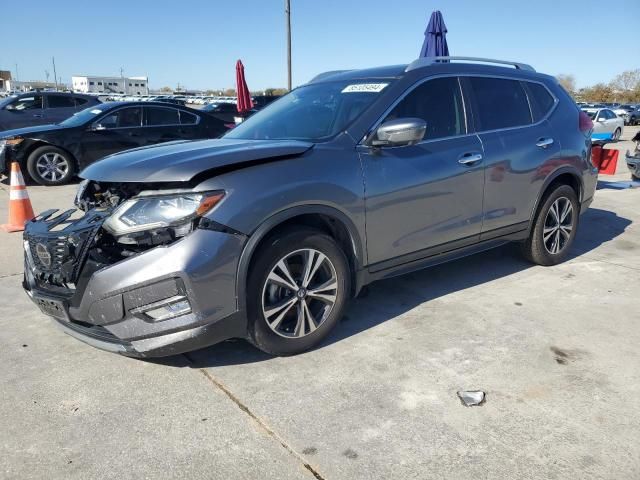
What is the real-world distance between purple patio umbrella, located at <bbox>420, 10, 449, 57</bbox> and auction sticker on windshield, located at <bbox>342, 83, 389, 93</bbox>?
530 cm

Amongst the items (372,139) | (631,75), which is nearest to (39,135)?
(372,139)

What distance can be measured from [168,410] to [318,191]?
1.41 meters

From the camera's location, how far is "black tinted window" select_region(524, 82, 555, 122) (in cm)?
453

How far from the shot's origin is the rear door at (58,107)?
13.2 meters

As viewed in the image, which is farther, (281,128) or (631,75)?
(631,75)

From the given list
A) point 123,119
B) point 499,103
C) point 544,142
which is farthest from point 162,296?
point 123,119

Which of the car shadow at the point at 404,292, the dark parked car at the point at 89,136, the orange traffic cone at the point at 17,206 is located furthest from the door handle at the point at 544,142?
the dark parked car at the point at 89,136

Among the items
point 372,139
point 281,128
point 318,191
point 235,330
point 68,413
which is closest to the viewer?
point 68,413

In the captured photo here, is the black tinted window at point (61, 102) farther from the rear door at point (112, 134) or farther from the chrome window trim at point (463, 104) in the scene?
the chrome window trim at point (463, 104)

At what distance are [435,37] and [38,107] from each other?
10082 mm

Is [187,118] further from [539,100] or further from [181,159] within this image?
[181,159]

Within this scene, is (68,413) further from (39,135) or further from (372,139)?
(39,135)

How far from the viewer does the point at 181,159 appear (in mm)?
2795

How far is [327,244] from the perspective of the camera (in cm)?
309
